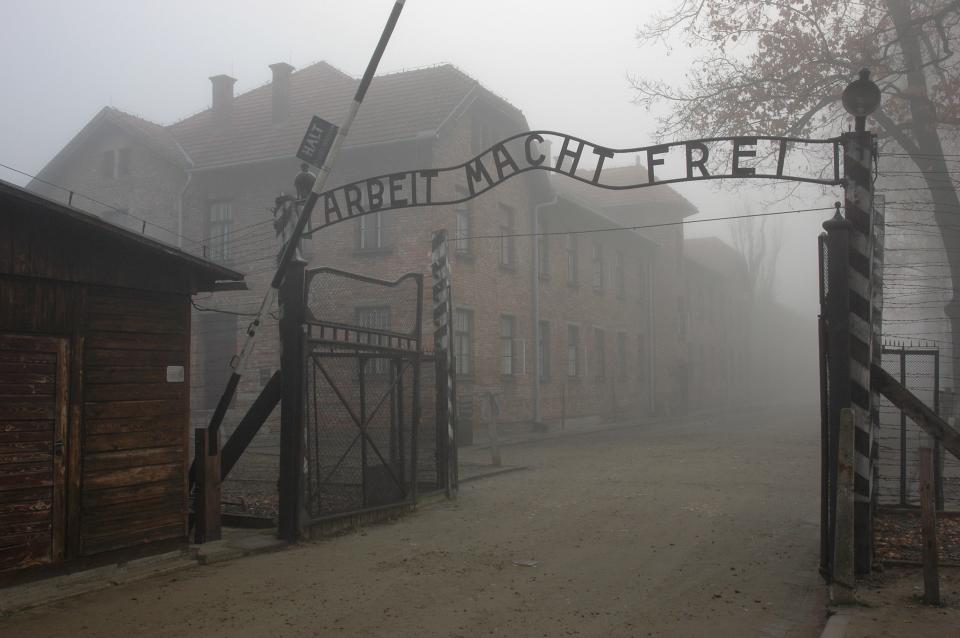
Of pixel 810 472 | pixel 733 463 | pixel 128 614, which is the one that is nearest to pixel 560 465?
pixel 733 463

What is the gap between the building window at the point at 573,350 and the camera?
103 ft

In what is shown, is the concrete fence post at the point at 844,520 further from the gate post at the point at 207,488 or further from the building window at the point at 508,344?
the building window at the point at 508,344

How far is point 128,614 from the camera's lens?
20.1 ft

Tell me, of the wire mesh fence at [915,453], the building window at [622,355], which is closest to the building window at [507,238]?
the building window at [622,355]

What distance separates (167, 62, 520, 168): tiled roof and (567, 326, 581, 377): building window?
884 cm

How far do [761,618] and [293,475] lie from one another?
4813mm

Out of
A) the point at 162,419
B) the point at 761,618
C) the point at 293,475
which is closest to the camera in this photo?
the point at 761,618

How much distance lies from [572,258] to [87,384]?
86.3ft

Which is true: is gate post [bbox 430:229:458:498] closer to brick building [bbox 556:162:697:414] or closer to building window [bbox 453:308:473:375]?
building window [bbox 453:308:473:375]

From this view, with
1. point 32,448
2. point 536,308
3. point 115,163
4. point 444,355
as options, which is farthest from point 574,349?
point 32,448

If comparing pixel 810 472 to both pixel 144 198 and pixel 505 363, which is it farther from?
pixel 144 198

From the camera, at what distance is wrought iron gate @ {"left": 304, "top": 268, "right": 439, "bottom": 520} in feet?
30.8

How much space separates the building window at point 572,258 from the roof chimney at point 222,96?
12.6m

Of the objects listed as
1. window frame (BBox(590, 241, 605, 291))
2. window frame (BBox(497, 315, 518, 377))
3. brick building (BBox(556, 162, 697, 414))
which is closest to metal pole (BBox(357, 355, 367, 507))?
window frame (BBox(497, 315, 518, 377))
